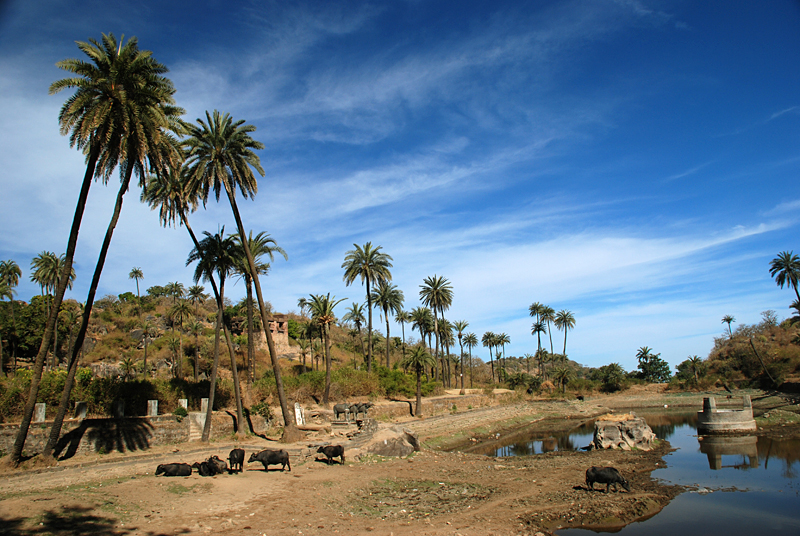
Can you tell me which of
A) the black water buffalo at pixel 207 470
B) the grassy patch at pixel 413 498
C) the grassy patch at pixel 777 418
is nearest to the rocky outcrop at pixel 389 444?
the grassy patch at pixel 413 498

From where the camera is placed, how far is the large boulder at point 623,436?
→ 98.9ft

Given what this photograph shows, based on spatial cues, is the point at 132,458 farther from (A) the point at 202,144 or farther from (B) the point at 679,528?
(B) the point at 679,528

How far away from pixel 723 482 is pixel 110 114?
34.6 meters

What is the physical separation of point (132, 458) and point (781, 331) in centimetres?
11294

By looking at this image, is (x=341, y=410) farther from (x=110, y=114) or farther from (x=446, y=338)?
(x=446, y=338)

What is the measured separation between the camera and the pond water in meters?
15.8

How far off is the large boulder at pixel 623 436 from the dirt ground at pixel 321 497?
182 inches

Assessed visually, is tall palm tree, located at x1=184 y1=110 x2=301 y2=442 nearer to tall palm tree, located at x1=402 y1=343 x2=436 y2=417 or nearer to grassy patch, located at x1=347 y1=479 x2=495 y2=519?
grassy patch, located at x1=347 y1=479 x2=495 y2=519

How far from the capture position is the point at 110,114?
18312 mm

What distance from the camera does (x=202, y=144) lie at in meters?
25.1

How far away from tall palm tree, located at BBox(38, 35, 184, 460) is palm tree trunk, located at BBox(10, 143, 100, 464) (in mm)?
36

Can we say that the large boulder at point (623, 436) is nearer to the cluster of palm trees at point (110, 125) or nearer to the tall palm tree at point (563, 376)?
the cluster of palm trees at point (110, 125)

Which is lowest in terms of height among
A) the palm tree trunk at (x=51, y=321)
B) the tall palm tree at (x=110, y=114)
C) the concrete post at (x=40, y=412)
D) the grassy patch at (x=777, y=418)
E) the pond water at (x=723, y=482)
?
the grassy patch at (x=777, y=418)

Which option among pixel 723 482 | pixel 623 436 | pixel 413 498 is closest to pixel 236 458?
pixel 413 498
